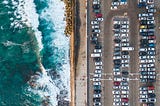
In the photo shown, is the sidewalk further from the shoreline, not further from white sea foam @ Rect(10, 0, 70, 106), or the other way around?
white sea foam @ Rect(10, 0, 70, 106)

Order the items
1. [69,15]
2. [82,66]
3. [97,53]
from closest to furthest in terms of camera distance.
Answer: [97,53] < [82,66] < [69,15]

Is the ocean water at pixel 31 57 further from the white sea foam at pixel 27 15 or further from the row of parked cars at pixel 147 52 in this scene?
the row of parked cars at pixel 147 52

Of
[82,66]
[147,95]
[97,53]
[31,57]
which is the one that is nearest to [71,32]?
[97,53]

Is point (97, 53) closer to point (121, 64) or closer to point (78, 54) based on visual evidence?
point (78, 54)

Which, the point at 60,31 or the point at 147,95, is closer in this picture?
the point at 147,95

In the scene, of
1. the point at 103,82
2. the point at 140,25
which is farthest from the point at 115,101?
the point at 140,25

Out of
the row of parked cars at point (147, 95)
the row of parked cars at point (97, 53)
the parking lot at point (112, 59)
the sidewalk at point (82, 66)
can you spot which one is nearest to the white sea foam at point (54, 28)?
the sidewalk at point (82, 66)

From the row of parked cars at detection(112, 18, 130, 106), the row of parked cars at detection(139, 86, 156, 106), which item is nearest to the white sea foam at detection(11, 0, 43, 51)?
the row of parked cars at detection(112, 18, 130, 106)
